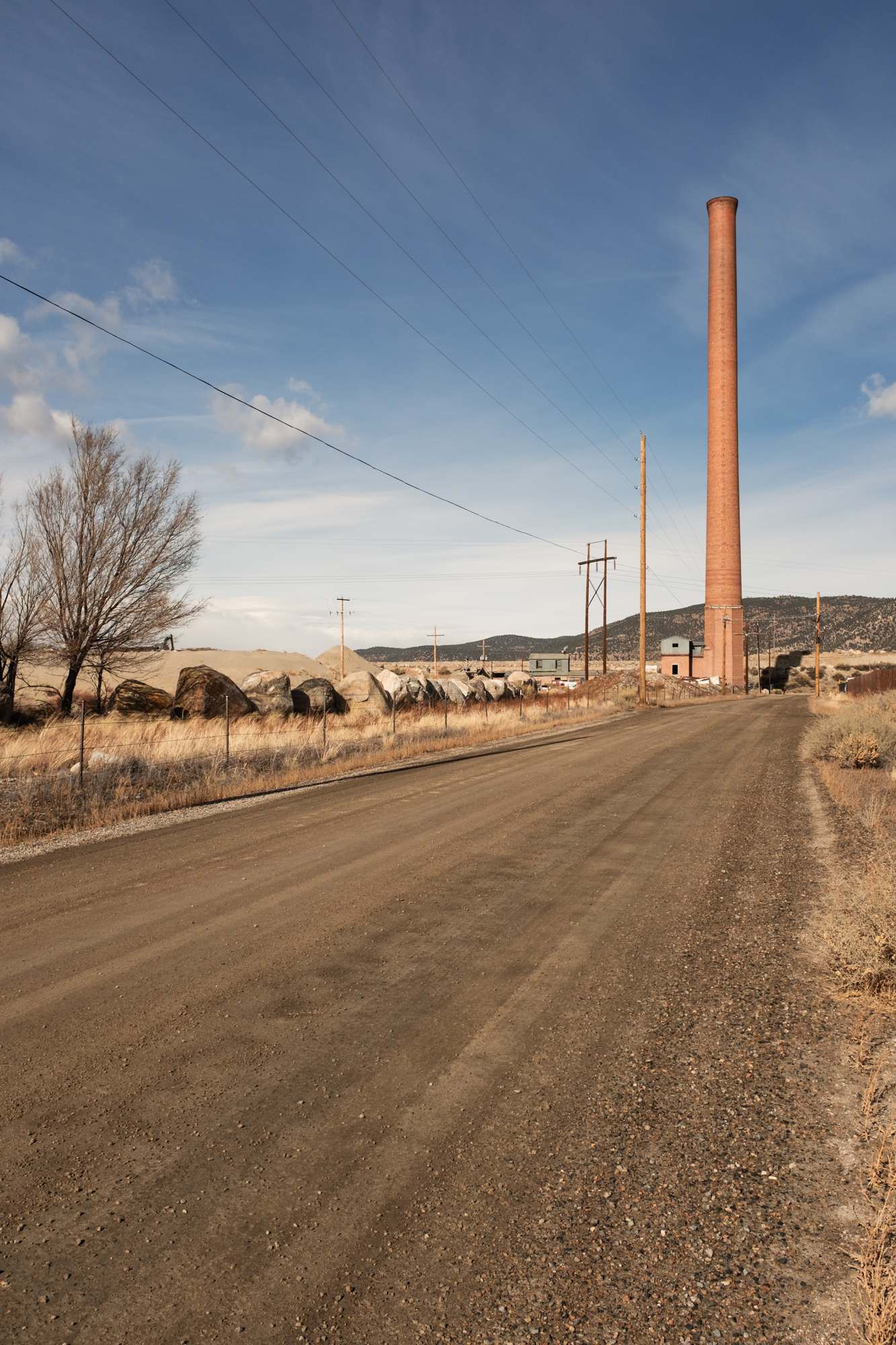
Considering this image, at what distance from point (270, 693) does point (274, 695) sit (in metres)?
0.17

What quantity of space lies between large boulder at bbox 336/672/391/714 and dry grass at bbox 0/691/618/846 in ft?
7.16

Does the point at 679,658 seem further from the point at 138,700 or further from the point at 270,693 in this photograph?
the point at 138,700

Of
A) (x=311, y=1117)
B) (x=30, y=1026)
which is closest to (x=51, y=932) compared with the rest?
(x=30, y=1026)

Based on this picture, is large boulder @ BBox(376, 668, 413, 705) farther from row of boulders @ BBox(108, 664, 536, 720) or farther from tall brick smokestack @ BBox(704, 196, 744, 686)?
tall brick smokestack @ BBox(704, 196, 744, 686)

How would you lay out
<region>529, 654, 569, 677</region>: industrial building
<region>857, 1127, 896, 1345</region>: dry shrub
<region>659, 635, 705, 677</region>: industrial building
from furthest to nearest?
<region>529, 654, 569, 677</region>: industrial building, <region>659, 635, 705, 677</region>: industrial building, <region>857, 1127, 896, 1345</region>: dry shrub

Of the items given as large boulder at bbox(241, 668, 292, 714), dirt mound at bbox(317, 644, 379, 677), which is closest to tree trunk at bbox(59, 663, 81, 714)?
large boulder at bbox(241, 668, 292, 714)

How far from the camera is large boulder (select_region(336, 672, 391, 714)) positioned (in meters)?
29.8

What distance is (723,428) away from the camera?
2490 inches

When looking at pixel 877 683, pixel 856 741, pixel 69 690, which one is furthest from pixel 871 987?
pixel 877 683

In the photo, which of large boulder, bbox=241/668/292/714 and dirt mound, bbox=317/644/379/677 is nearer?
large boulder, bbox=241/668/292/714

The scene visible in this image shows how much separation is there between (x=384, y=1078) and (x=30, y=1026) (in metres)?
2.30

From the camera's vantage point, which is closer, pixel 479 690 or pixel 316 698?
pixel 316 698

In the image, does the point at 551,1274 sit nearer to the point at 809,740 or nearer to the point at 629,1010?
the point at 629,1010

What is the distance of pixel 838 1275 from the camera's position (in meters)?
2.84
